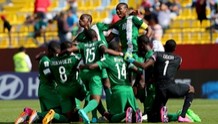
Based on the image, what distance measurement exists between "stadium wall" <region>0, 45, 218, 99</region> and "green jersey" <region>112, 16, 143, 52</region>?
1080 centimetres

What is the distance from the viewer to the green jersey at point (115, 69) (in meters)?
17.5

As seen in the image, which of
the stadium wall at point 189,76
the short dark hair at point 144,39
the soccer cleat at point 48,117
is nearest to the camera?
the soccer cleat at point 48,117

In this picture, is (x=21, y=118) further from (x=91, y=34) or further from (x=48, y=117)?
(x=91, y=34)

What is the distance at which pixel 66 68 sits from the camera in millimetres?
17562

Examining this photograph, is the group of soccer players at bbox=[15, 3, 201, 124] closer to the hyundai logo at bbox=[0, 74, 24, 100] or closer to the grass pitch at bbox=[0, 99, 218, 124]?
the grass pitch at bbox=[0, 99, 218, 124]

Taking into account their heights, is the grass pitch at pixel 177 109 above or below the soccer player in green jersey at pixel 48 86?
below

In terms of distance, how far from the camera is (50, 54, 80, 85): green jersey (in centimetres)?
1753

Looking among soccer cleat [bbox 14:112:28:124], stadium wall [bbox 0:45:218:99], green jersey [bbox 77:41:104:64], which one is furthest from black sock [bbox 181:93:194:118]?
stadium wall [bbox 0:45:218:99]

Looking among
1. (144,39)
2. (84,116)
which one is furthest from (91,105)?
(144,39)

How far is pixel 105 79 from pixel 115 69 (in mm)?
349

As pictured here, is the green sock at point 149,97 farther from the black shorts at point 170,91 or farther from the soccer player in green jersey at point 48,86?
the soccer player in green jersey at point 48,86

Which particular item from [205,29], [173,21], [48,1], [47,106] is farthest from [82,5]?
[47,106]

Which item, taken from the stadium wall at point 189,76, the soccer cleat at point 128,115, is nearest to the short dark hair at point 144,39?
the soccer cleat at point 128,115

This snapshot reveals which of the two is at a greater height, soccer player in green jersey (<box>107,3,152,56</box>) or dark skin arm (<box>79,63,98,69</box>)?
soccer player in green jersey (<box>107,3,152,56</box>)
